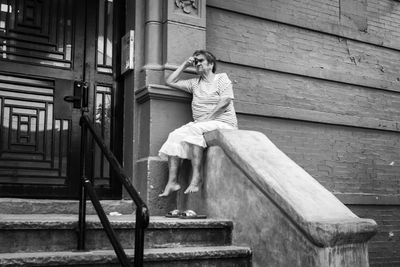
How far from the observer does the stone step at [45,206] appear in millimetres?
5133

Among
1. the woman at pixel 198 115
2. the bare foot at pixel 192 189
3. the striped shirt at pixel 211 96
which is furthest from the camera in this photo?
the striped shirt at pixel 211 96

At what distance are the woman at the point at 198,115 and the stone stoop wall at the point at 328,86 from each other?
895 millimetres

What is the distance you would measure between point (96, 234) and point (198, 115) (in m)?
2.11

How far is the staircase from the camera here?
3.73 m

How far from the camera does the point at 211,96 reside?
575 centimetres

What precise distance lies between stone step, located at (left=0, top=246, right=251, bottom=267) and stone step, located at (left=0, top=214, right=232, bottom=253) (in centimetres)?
13

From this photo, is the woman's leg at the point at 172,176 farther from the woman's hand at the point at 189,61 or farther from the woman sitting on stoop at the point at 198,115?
the woman's hand at the point at 189,61

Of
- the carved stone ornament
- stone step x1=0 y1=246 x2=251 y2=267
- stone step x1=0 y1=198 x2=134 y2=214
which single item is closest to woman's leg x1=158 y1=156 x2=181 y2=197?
stone step x1=0 y1=198 x2=134 y2=214

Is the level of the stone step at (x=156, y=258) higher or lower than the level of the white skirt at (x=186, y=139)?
lower

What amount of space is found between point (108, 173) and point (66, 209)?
81 cm

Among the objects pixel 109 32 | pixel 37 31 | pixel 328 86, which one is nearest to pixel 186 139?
pixel 109 32

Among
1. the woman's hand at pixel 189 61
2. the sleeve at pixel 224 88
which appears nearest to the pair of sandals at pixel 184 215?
the sleeve at pixel 224 88

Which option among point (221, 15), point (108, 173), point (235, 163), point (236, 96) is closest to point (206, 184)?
point (235, 163)

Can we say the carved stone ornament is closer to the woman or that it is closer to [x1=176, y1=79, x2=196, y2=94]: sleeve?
the woman
